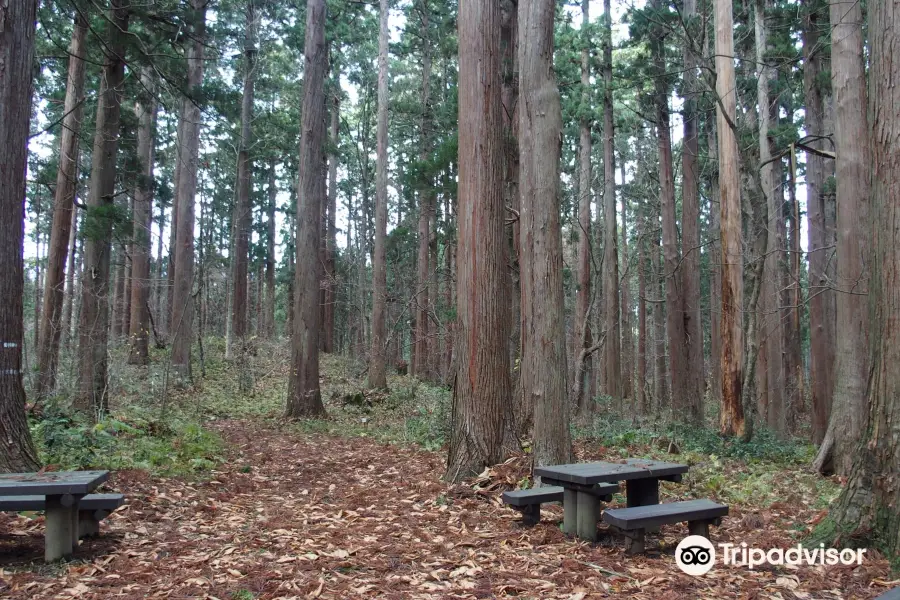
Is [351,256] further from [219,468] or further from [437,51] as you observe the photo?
[219,468]

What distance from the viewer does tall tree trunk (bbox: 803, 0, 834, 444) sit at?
1299 centimetres

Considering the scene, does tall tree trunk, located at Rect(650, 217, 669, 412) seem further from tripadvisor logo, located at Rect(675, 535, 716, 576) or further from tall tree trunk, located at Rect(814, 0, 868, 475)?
tripadvisor logo, located at Rect(675, 535, 716, 576)

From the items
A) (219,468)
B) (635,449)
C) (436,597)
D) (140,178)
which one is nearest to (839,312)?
(635,449)

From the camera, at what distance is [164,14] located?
38.7 feet

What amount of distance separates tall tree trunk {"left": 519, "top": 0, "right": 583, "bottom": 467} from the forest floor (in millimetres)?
828

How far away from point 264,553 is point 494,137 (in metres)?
5.07

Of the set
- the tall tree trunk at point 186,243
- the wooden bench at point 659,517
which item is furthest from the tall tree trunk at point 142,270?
the wooden bench at point 659,517

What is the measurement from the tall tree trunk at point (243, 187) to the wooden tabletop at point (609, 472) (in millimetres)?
16308

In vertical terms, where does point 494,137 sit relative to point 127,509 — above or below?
above

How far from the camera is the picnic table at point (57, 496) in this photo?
4.04m

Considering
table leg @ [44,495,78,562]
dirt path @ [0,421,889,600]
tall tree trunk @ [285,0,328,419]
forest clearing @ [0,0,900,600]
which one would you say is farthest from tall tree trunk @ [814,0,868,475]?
tall tree trunk @ [285,0,328,419]

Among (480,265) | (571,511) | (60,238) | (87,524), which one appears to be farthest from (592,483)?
(60,238)

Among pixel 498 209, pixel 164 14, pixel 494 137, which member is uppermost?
pixel 164 14

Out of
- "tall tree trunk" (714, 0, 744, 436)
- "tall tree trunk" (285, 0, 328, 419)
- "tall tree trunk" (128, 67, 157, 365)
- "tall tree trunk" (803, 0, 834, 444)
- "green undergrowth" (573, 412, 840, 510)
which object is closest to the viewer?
"green undergrowth" (573, 412, 840, 510)
